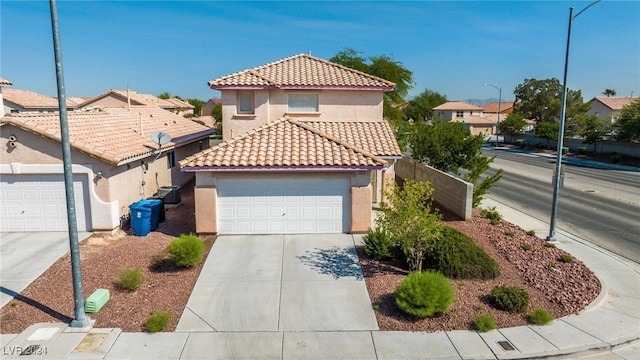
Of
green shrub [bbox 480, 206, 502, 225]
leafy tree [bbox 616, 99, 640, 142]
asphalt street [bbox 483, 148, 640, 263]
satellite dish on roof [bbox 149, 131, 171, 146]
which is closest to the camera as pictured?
asphalt street [bbox 483, 148, 640, 263]

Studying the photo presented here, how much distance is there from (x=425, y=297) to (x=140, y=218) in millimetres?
10457

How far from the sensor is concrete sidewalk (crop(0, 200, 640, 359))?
825 cm

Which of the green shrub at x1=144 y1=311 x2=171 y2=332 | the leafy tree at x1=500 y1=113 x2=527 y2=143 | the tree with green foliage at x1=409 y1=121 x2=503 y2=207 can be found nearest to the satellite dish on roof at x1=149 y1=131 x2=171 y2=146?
the green shrub at x1=144 y1=311 x2=171 y2=332

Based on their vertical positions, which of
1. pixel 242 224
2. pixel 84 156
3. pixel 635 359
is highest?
pixel 84 156

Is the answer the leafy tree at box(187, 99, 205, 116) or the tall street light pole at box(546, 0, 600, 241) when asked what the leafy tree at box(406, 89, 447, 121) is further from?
the tall street light pole at box(546, 0, 600, 241)

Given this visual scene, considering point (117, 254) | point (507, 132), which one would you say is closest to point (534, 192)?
point (117, 254)

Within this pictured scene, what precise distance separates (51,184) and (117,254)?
443 centimetres

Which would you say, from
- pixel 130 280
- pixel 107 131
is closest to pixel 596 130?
pixel 107 131

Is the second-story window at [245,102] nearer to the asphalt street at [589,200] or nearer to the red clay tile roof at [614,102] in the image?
the asphalt street at [589,200]

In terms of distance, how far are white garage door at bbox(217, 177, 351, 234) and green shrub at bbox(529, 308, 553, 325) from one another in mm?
7060

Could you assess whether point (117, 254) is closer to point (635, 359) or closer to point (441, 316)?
point (441, 316)

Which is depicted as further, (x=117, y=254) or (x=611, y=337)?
(x=117, y=254)

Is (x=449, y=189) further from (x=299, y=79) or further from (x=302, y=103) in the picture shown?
(x=299, y=79)

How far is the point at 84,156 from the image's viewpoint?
15.0 metres
